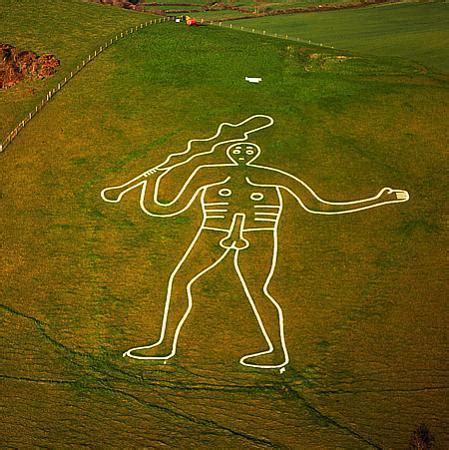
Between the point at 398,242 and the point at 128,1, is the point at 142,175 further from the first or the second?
the point at 128,1

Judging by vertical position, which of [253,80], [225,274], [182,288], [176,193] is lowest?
[182,288]

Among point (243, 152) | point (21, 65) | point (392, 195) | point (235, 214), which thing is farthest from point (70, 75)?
point (392, 195)

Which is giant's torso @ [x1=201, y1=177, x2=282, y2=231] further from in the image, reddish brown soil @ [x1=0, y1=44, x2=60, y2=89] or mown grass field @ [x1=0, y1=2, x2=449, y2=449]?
reddish brown soil @ [x1=0, y1=44, x2=60, y2=89]

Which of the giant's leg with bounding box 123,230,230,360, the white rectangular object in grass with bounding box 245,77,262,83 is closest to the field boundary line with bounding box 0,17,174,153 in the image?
the white rectangular object in grass with bounding box 245,77,262,83

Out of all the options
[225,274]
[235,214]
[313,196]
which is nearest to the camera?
[225,274]

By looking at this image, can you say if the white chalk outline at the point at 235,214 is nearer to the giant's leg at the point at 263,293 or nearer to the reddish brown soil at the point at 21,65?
the giant's leg at the point at 263,293

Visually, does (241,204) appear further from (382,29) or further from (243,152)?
(382,29)

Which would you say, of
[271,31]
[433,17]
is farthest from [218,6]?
[433,17]
